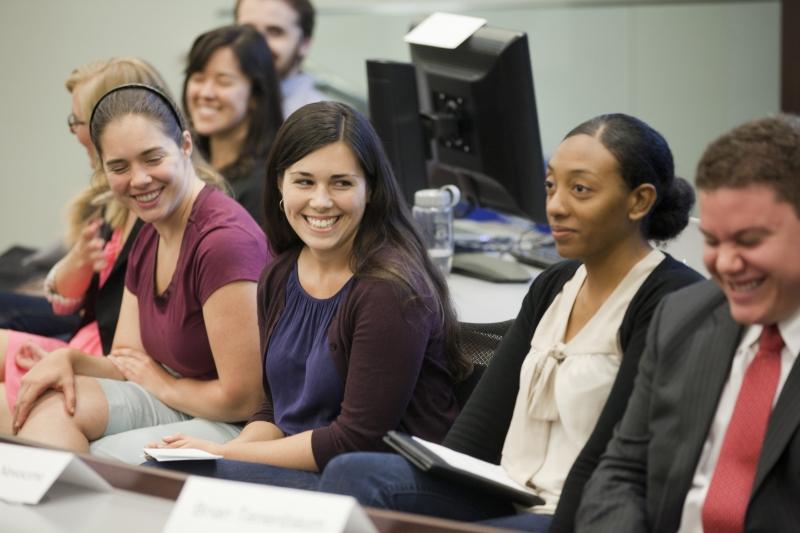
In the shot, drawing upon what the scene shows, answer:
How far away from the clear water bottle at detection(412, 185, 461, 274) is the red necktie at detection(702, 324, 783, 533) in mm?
1485

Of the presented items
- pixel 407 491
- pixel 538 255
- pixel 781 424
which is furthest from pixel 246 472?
pixel 538 255

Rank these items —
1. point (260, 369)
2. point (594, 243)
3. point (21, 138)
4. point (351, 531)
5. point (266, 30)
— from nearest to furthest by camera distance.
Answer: point (351, 531) < point (594, 243) < point (260, 369) < point (266, 30) < point (21, 138)

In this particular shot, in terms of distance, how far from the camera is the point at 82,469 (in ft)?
5.01

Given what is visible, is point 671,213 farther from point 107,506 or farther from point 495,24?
point 495,24

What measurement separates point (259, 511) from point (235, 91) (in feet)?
7.62

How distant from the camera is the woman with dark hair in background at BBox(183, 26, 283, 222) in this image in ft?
11.5

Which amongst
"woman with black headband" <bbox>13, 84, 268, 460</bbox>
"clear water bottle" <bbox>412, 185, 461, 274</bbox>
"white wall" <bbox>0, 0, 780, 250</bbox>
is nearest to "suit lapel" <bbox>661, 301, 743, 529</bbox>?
"woman with black headband" <bbox>13, 84, 268, 460</bbox>

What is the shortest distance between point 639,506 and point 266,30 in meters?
3.04

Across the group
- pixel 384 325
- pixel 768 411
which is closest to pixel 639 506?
pixel 768 411

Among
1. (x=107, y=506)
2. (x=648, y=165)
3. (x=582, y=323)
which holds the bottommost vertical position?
(x=107, y=506)

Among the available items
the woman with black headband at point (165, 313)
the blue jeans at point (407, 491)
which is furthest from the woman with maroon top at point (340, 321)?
the blue jeans at point (407, 491)

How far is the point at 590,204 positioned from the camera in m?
1.83

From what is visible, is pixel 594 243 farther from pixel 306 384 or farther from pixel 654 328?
pixel 306 384

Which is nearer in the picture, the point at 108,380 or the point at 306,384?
Result: the point at 306,384
